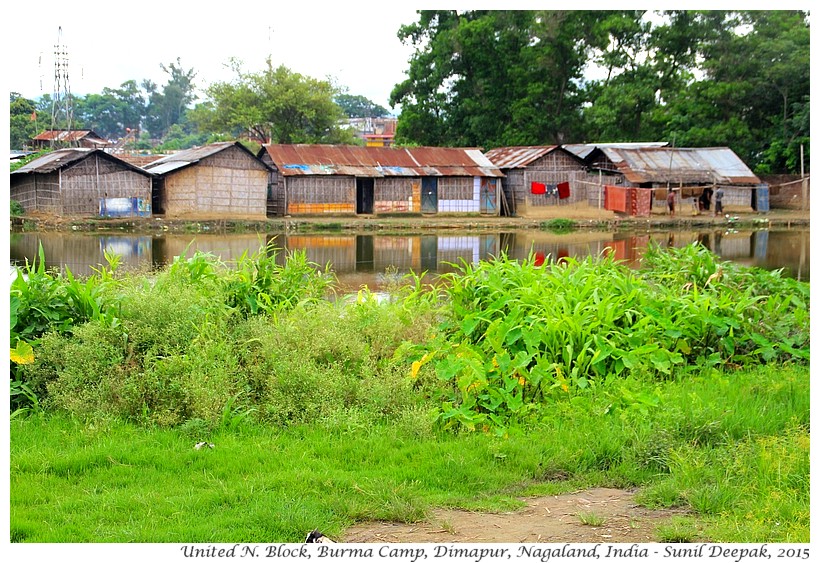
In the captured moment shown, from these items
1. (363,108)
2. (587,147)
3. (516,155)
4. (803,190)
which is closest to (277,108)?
(516,155)

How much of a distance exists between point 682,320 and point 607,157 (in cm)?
2796

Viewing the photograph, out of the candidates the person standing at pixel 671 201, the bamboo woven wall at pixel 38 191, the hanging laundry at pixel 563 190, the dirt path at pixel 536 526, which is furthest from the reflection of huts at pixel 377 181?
the dirt path at pixel 536 526

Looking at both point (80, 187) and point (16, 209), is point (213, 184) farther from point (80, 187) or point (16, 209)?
point (16, 209)

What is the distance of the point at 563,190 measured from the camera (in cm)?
3275

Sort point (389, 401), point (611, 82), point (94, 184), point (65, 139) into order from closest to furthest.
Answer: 1. point (389, 401)
2. point (94, 184)
3. point (611, 82)
4. point (65, 139)

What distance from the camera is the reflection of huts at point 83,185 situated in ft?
87.7

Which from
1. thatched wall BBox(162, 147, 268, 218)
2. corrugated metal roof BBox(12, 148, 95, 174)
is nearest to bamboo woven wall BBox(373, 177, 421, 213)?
thatched wall BBox(162, 147, 268, 218)

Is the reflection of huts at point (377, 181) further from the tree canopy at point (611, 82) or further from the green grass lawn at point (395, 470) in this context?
the green grass lawn at point (395, 470)

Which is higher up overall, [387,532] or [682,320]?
[682,320]

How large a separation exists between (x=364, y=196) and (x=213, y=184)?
19.9 feet

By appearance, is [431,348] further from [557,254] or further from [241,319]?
[557,254]
